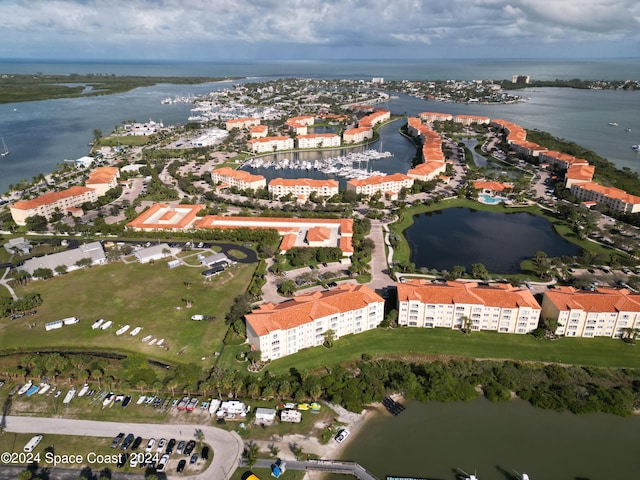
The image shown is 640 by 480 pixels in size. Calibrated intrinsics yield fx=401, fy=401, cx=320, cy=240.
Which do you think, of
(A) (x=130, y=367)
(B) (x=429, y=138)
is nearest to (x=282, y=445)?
(A) (x=130, y=367)

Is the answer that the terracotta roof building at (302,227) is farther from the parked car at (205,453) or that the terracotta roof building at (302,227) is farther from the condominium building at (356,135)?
the condominium building at (356,135)

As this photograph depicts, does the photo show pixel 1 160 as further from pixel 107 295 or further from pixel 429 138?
pixel 429 138

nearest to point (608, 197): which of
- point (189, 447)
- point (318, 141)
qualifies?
point (318, 141)

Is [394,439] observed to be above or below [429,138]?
below

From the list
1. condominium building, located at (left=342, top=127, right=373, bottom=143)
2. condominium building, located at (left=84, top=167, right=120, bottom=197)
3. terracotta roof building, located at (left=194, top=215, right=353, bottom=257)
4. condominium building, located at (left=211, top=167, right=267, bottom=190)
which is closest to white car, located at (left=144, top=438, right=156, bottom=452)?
terracotta roof building, located at (left=194, top=215, right=353, bottom=257)

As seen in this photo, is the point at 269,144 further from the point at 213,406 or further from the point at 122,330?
the point at 213,406

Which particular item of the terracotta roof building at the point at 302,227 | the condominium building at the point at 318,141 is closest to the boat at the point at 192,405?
the terracotta roof building at the point at 302,227
